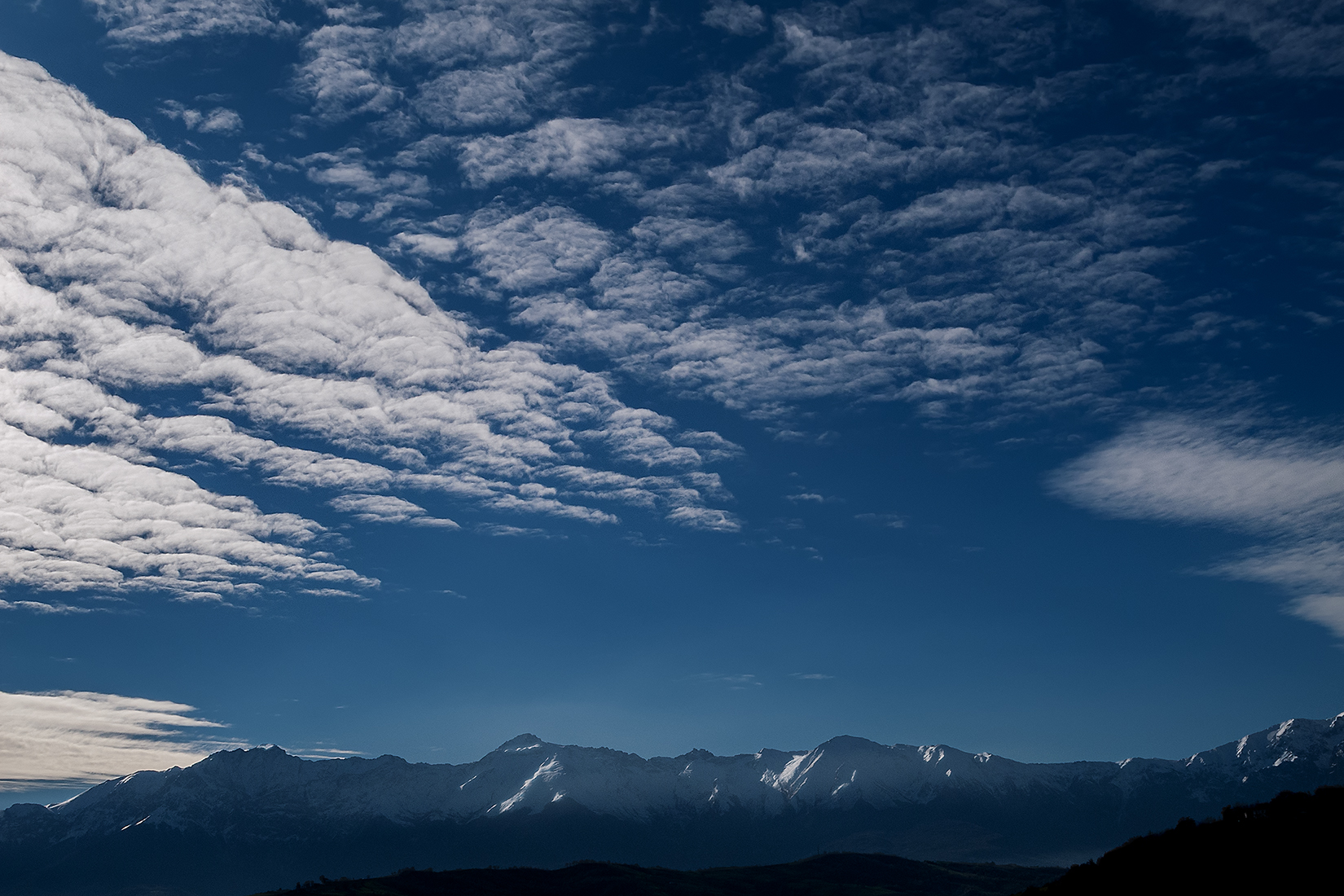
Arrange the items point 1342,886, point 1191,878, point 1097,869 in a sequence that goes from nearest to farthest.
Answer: point 1342,886, point 1191,878, point 1097,869

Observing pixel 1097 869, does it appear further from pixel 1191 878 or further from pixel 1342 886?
pixel 1342 886

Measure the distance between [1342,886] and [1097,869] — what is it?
23502 mm

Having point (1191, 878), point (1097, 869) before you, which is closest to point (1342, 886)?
point (1191, 878)

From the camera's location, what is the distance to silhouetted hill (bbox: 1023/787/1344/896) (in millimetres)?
75312

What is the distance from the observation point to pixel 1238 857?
80625 mm

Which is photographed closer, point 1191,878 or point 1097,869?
point 1191,878

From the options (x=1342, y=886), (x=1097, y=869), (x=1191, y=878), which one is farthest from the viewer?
(x=1097, y=869)

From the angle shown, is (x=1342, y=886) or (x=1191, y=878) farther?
(x=1191, y=878)

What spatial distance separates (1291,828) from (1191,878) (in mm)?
10614

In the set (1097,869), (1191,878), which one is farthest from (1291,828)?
(1097,869)

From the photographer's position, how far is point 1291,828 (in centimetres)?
8238

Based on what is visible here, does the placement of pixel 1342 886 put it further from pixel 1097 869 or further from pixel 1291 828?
pixel 1097 869

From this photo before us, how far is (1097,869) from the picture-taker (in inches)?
3575

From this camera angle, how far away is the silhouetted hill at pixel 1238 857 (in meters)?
75.3
